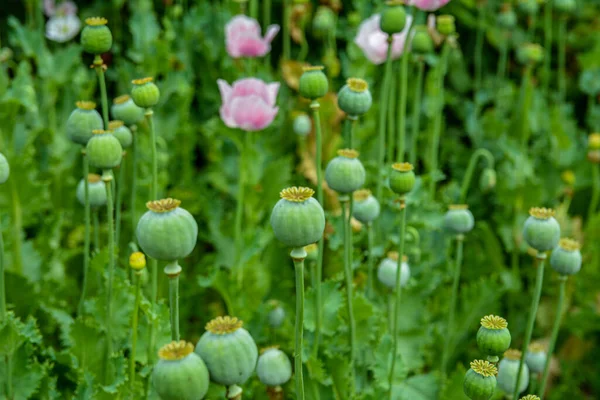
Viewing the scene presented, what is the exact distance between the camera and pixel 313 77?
3.59 feet

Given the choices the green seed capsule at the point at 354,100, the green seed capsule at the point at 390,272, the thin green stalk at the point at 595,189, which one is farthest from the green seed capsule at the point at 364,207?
the thin green stalk at the point at 595,189

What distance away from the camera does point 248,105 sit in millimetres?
1489

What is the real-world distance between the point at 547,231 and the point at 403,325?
0.59 metres

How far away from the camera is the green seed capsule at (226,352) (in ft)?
2.35

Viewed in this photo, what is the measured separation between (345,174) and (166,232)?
36cm

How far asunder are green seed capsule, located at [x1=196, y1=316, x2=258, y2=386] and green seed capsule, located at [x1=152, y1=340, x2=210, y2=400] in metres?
0.04

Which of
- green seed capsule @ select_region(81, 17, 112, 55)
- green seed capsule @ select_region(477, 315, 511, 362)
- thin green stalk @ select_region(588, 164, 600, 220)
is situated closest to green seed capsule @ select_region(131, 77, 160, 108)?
green seed capsule @ select_region(81, 17, 112, 55)

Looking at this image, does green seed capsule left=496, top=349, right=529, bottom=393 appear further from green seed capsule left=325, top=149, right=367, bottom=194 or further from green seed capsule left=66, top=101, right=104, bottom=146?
green seed capsule left=66, top=101, right=104, bottom=146

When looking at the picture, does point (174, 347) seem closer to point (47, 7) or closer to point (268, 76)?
point (268, 76)

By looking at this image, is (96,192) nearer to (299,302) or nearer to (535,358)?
(299,302)

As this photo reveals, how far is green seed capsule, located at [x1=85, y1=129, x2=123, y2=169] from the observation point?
0.96 m

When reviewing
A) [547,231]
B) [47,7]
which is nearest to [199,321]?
[547,231]

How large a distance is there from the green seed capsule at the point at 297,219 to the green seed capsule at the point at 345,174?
10.8 inches

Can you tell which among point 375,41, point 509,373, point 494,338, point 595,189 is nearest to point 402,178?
point 494,338
